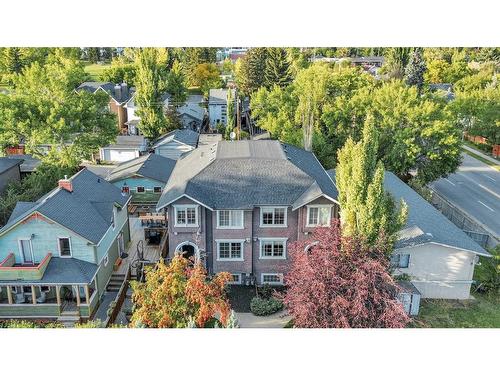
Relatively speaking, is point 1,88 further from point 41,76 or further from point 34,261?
point 34,261

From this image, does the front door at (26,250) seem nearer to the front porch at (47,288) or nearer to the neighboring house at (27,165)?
the front porch at (47,288)

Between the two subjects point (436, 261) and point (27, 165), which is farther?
point (27, 165)

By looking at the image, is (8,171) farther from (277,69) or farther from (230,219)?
(277,69)

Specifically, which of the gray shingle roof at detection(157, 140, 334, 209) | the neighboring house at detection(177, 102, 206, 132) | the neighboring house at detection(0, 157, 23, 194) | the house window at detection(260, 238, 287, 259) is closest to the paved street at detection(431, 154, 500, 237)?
the gray shingle roof at detection(157, 140, 334, 209)

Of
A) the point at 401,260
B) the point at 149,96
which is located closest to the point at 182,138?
the point at 149,96

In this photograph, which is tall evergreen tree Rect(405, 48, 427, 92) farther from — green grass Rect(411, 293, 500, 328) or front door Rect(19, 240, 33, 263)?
front door Rect(19, 240, 33, 263)

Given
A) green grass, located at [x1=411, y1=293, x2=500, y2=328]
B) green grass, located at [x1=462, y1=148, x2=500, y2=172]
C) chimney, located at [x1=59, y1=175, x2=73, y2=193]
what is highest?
chimney, located at [x1=59, y1=175, x2=73, y2=193]
